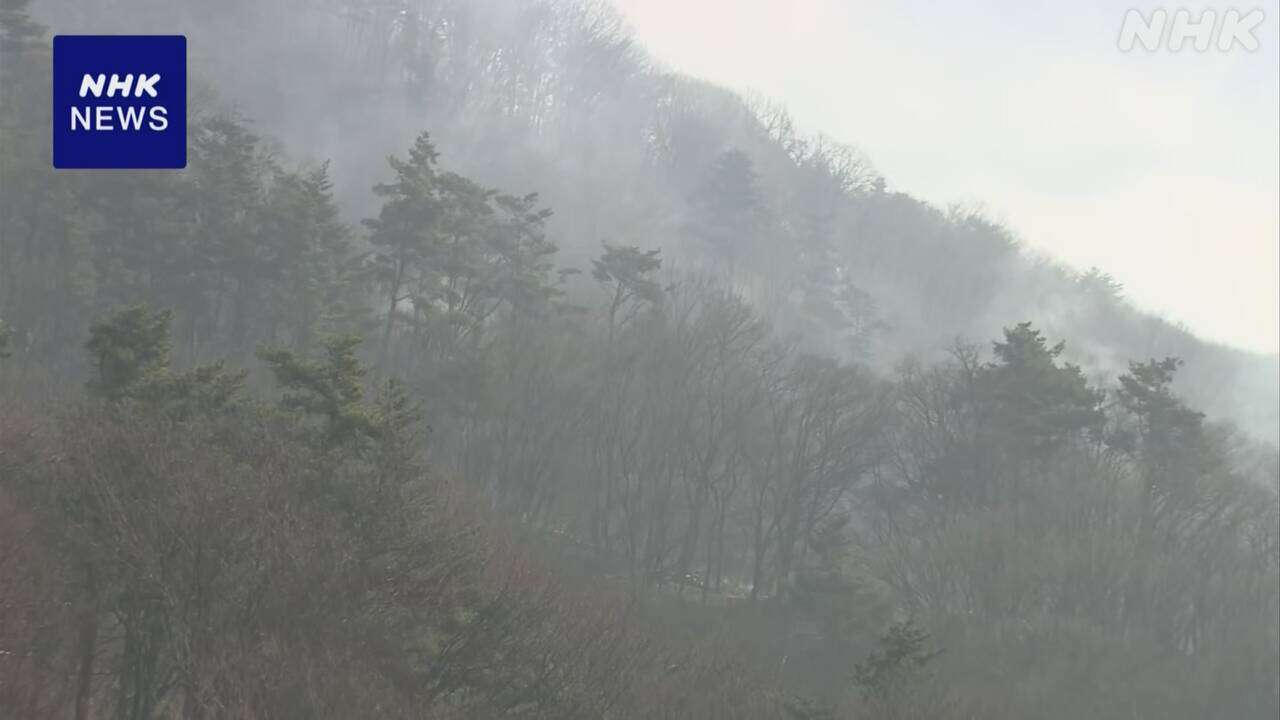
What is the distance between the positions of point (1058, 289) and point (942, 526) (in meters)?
50.9

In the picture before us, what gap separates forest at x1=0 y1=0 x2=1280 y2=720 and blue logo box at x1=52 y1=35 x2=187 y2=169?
370cm

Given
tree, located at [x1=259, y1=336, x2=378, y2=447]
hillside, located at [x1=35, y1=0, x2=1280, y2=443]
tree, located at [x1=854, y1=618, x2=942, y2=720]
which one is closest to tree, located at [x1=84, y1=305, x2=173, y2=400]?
tree, located at [x1=259, y1=336, x2=378, y2=447]

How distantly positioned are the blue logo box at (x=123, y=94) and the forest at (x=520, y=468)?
370cm

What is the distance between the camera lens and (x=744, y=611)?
3788 centimetres

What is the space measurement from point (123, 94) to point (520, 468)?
990 inches

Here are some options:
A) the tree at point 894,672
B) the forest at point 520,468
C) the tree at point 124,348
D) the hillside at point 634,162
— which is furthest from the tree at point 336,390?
the hillside at point 634,162

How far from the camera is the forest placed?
15.5 m

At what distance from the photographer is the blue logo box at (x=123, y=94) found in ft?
53.2

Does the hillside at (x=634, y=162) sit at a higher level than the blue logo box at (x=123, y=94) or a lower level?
higher

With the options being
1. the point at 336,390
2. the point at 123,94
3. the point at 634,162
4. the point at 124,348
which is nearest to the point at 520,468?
the point at 124,348

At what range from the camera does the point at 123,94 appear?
Result: 55.4ft

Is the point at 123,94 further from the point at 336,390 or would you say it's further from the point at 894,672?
the point at 894,672

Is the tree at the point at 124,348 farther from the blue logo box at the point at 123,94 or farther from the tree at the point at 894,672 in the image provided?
the tree at the point at 894,672

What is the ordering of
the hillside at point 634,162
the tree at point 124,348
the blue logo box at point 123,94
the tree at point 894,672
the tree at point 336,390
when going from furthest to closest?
the hillside at point 634,162
the tree at point 894,672
the tree at point 124,348
the tree at point 336,390
the blue logo box at point 123,94
